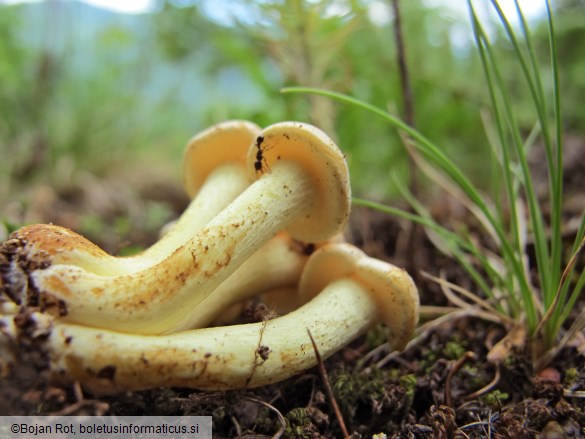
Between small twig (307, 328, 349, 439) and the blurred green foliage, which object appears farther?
the blurred green foliage

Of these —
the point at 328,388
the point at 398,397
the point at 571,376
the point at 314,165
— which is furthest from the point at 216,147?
the point at 571,376

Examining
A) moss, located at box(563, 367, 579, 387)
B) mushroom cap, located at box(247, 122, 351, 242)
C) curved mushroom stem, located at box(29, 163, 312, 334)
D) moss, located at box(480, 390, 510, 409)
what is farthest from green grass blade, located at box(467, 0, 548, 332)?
curved mushroom stem, located at box(29, 163, 312, 334)

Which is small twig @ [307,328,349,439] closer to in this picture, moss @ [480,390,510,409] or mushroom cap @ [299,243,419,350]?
mushroom cap @ [299,243,419,350]

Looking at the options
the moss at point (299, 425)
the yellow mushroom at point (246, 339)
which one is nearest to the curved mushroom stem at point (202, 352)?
the yellow mushroom at point (246, 339)

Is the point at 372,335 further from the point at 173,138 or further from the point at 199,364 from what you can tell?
the point at 173,138

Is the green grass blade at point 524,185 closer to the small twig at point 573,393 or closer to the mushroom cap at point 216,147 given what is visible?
the small twig at point 573,393

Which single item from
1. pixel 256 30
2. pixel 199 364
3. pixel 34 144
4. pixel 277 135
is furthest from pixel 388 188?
pixel 34 144
